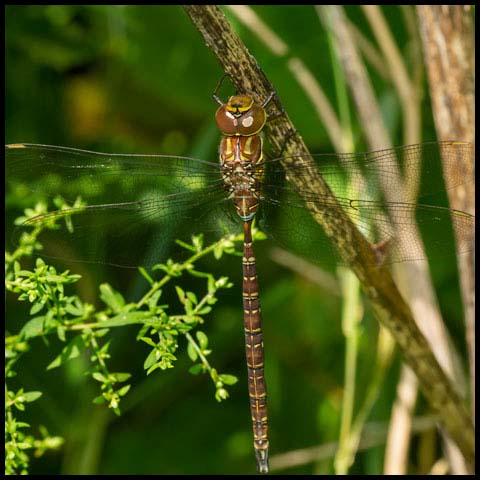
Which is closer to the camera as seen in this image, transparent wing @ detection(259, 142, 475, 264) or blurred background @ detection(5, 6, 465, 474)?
transparent wing @ detection(259, 142, 475, 264)

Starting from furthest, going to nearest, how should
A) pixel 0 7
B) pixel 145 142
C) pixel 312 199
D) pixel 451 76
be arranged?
pixel 145 142 < pixel 0 7 < pixel 451 76 < pixel 312 199

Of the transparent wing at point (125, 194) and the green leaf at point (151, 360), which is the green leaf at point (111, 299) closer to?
the green leaf at point (151, 360)

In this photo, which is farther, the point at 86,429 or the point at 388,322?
the point at 86,429

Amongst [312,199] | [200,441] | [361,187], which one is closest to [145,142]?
[200,441]

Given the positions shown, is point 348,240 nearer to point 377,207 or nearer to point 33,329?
point 377,207

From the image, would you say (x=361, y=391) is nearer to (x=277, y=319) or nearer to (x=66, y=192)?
(x=277, y=319)

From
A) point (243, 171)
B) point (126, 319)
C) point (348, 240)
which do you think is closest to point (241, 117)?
point (243, 171)

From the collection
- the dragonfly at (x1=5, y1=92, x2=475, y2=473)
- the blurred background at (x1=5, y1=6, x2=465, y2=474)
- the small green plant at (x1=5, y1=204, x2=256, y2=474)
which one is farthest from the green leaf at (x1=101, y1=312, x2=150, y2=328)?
Answer: the blurred background at (x1=5, y1=6, x2=465, y2=474)

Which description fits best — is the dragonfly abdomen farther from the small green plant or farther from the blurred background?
the blurred background
